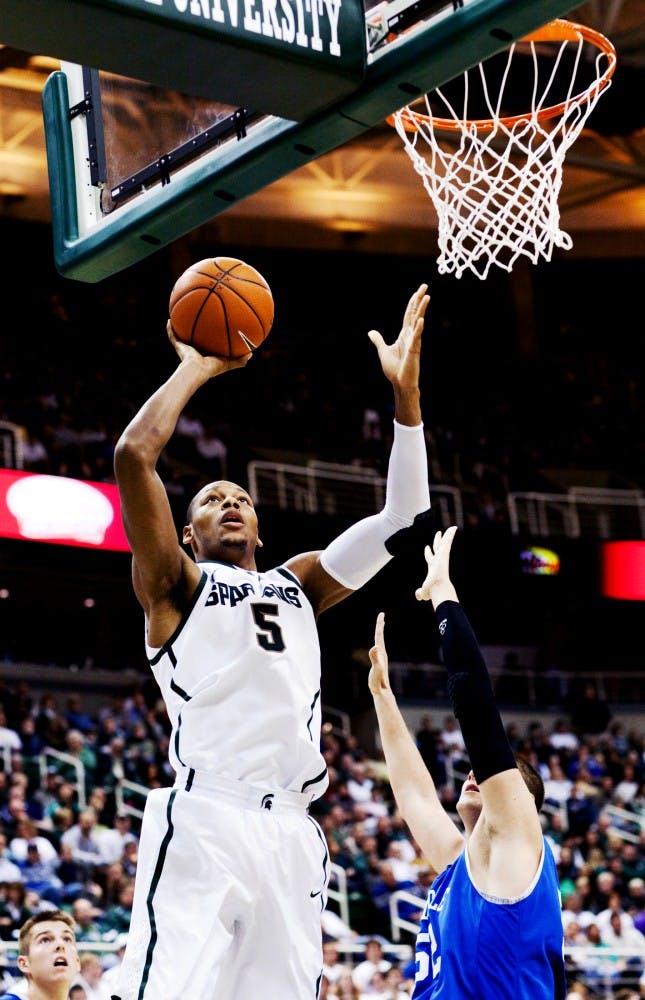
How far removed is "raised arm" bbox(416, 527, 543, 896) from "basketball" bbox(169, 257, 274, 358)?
1110 mm

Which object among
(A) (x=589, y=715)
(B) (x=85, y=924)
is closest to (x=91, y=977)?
(B) (x=85, y=924)

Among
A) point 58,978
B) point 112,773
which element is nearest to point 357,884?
point 112,773

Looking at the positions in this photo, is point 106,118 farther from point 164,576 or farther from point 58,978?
point 58,978

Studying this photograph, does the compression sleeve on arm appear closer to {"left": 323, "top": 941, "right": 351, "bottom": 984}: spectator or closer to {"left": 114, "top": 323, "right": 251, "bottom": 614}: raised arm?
{"left": 114, "top": 323, "right": 251, "bottom": 614}: raised arm

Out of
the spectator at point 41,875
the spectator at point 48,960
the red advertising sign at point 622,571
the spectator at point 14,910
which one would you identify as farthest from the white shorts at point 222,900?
the red advertising sign at point 622,571

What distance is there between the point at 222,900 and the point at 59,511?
12.9m

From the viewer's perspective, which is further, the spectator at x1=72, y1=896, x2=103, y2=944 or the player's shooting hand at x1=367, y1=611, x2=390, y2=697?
the spectator at x1=72, y1=896, x2=103, y2=944

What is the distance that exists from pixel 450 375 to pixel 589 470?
263 cm

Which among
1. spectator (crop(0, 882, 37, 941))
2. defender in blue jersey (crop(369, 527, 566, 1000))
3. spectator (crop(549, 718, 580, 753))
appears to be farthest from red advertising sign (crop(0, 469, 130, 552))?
defender in blue jersey (crop(369, 527, 566, 1000))

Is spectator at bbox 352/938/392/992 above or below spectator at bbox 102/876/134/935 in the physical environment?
below

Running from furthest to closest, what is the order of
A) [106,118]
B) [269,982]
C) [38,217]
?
[38,217], [106,118], [269,982]

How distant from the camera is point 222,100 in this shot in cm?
424

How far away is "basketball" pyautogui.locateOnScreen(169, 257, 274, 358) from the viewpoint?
4281 millimetres

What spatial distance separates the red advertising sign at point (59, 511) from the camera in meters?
16.0
